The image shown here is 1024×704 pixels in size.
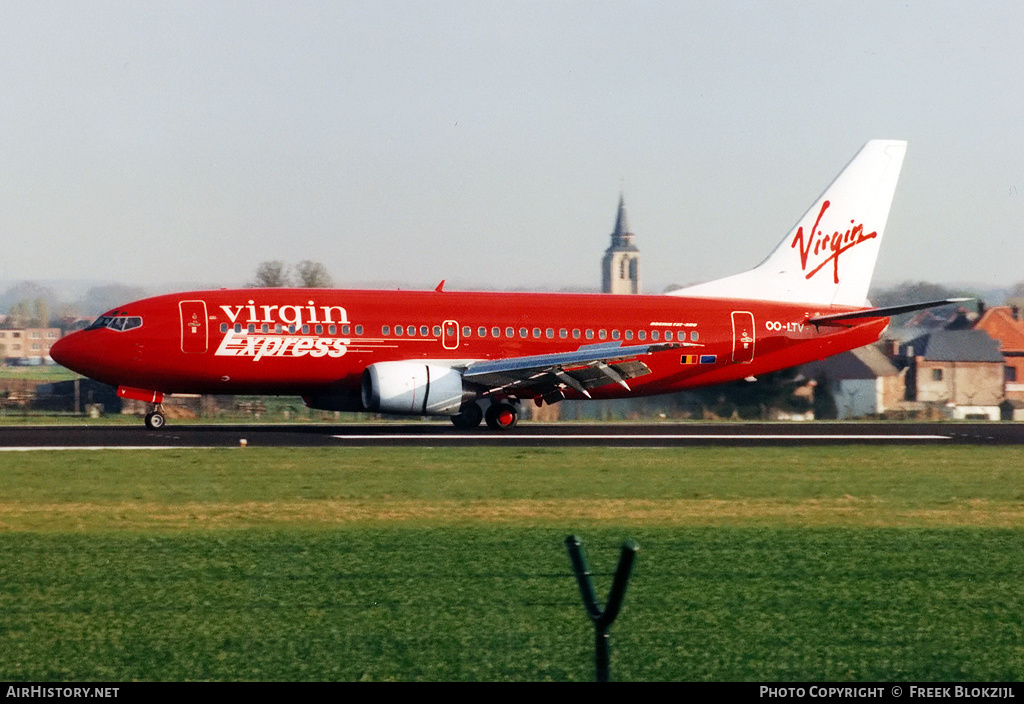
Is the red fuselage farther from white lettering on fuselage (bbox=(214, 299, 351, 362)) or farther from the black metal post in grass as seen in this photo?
the black metal post in grass

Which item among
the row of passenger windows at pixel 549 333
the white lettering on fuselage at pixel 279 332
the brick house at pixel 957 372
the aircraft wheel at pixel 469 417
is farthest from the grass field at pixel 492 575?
the brick house at pixel 957 372

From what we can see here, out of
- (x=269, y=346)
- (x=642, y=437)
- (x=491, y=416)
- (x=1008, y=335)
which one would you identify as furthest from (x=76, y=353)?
(x=1008, y=335)

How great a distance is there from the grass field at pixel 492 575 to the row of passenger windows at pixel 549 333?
44.7 ft

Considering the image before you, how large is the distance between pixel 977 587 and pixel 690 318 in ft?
95.0

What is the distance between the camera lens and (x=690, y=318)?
1663 inches

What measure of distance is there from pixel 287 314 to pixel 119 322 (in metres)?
4.63

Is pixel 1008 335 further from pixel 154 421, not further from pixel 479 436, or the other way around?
pixel 154 421

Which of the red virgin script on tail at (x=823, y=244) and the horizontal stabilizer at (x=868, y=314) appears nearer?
the horizontal stabilizer at (x=868, y=314)

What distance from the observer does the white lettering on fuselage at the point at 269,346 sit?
37.4 m

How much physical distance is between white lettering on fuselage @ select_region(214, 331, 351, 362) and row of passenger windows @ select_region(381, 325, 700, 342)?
2001 mm

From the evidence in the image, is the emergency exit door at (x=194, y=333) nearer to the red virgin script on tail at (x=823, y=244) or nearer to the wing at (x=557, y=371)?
the wing at (x=557, y=371)

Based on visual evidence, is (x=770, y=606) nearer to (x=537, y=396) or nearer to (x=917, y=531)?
(x=917, y=531)

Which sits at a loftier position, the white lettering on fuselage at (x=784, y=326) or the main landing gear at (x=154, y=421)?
the white lettering on fuselage at (x=784, y=326)
